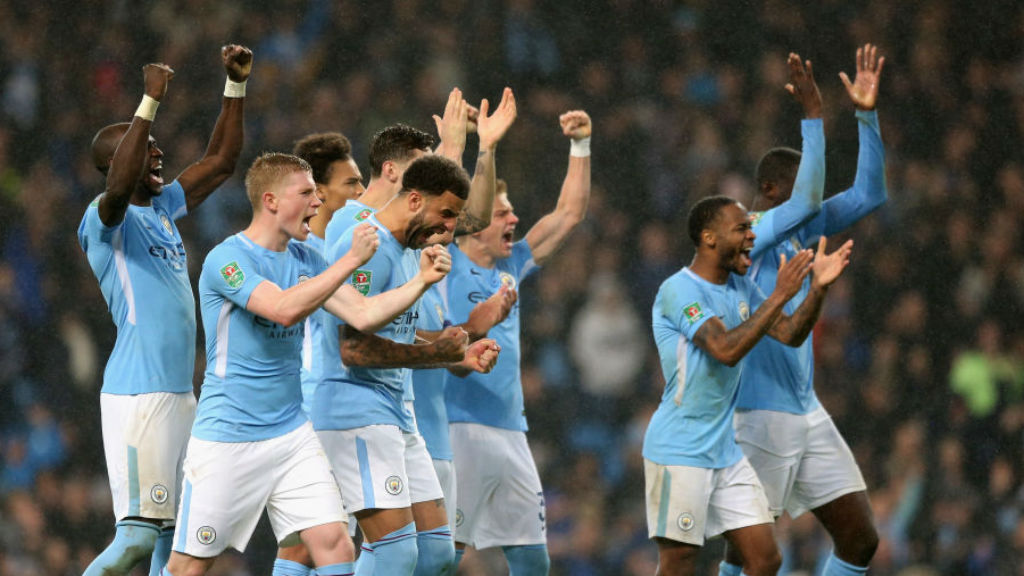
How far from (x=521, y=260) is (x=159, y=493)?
7.47ft

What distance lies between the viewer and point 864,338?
1032 cm

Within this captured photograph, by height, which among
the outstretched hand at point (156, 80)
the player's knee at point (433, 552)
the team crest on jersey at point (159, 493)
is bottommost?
the player's knee at point (433, 552)

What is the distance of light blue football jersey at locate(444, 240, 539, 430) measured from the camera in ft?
20.9

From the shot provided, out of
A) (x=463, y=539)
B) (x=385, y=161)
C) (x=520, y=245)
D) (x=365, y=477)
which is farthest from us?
(x=520, y=245)

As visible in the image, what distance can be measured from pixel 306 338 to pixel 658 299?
1.60 metres

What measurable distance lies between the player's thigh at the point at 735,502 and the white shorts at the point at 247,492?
1791 millimetres

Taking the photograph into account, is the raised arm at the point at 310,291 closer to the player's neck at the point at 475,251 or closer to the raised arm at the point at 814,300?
the player's neck at the point at 475,251

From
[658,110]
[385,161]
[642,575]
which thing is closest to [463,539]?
[385,161]

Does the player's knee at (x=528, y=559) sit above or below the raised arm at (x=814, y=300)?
below

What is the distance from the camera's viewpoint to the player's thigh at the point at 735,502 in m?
5.85

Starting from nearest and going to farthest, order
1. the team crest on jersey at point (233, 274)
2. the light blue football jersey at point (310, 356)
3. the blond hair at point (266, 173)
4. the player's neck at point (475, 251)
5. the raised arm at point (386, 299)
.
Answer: the raised arm at point (386, 299) < the team crest on jersey at point (233, 274) < the blond hair at point (266, 173) < the light blue football jersey at point (310, 356) < the player's neck at point (475, 251)

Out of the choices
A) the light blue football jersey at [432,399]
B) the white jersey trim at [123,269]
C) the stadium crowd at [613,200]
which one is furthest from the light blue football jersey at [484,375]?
the stadium crowd at [613,200]

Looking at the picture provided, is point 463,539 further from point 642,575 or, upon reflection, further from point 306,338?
point 642,575

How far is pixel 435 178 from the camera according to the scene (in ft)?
17.0
